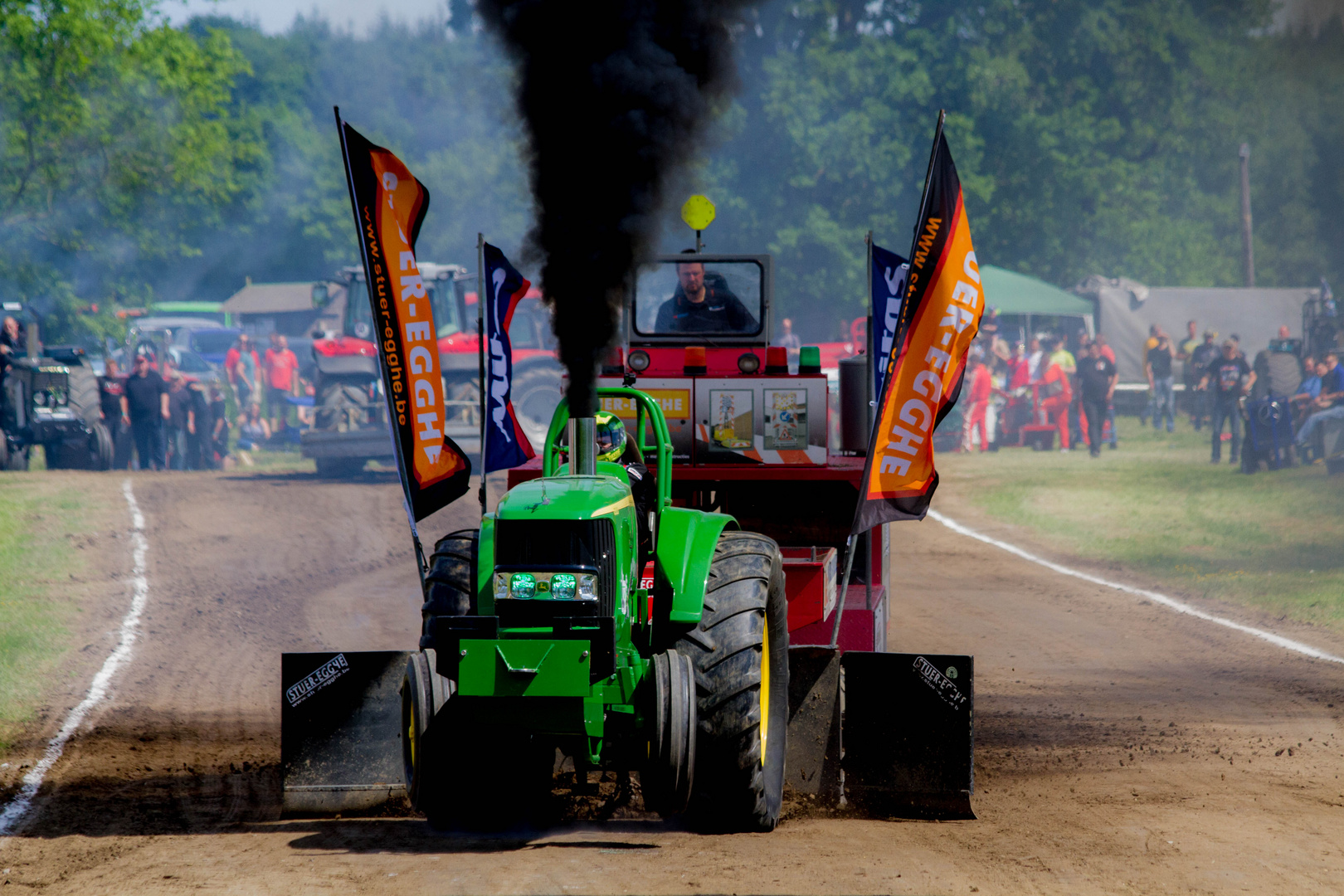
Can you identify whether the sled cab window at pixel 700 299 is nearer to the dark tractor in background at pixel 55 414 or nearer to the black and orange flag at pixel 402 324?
the black and orange flag at pixel 402 324

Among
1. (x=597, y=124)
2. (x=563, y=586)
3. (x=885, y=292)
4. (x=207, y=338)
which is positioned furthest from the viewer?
(x=207, y=338)

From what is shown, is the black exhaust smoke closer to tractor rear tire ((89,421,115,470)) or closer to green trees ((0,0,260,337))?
tractor rear tire ((89,421,115,470))

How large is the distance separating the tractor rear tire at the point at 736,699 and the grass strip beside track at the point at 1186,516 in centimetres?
754

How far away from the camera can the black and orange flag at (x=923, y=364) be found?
23.4ft

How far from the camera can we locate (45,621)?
37.0 feet

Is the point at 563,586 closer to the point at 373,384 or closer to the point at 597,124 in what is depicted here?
the point at 597,124

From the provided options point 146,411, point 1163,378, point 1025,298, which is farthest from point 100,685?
point 1025,298

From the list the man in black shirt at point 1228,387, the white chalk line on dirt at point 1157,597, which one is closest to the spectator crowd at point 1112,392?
the man in black shirt at point 1228,387

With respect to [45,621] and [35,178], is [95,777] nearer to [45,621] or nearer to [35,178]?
[45,621]

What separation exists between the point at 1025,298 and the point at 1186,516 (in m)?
15.9

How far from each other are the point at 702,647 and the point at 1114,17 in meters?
44.7

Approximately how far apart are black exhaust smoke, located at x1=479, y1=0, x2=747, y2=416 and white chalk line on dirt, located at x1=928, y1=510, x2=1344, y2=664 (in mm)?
6999

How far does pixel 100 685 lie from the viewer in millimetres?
9383

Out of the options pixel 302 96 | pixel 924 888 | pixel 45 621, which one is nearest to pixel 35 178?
pixel 45 621
